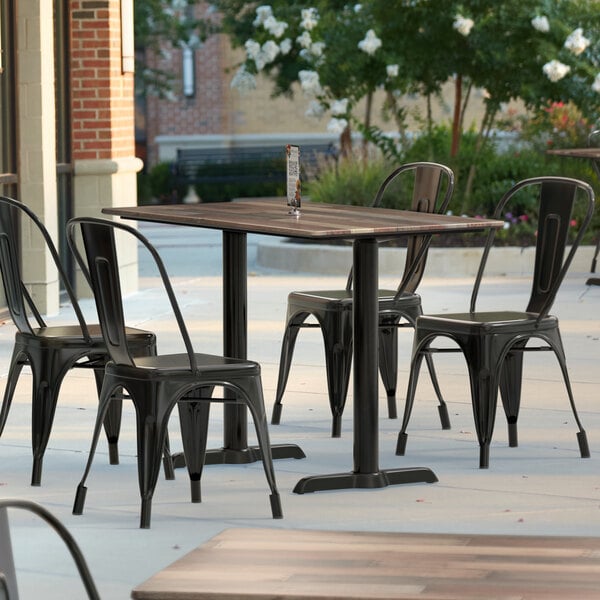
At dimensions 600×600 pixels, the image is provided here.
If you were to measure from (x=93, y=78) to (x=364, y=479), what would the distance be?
6877 millimetres

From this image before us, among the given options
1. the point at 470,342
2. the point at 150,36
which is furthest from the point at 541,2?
the point at 150,36

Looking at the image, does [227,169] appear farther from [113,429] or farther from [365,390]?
[365,390]

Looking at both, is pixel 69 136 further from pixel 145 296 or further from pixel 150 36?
pixel 150 36

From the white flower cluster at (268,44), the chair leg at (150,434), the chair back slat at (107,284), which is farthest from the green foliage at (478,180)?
the chair leg at (150,434)

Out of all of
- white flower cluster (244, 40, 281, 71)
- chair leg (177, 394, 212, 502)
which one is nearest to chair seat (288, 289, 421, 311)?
chair leg (177, 394, 212, 502)

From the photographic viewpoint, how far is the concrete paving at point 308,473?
5.20m

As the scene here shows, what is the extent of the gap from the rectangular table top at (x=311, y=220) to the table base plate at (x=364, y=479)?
0.99 metres

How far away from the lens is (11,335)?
10.3 m

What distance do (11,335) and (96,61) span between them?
2.83 meters

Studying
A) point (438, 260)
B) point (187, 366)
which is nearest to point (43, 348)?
point (187, 366)

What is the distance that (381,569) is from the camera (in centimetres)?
277

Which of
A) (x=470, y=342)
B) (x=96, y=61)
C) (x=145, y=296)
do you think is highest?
(x=96, y=61)

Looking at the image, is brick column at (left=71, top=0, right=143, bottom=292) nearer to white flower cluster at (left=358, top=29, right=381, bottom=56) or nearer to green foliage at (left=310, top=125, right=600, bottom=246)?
green foliage at (left=310, top=125, right=600, bottom=246)

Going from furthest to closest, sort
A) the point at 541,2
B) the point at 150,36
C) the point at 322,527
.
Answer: the point at 150,36
the point at 541,2
the point at 322,527
